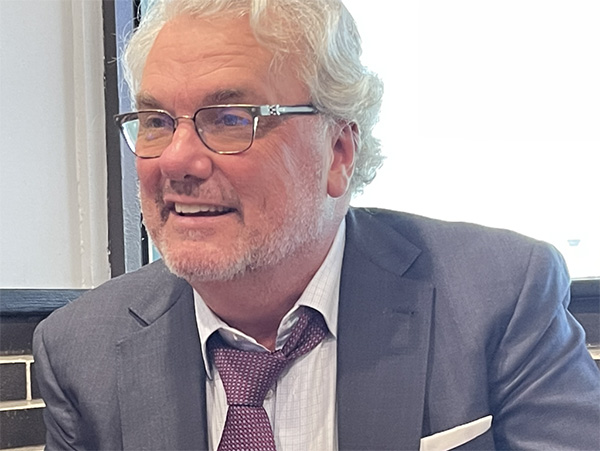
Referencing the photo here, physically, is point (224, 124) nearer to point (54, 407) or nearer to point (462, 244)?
point (462, 244)

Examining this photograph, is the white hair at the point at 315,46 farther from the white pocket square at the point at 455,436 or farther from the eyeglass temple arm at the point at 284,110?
the white pocket square at the point at 455,436

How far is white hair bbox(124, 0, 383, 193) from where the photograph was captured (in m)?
1.01

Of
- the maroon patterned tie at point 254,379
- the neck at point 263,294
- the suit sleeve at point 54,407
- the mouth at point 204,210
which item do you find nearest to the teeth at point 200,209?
the mouth at point 204,210

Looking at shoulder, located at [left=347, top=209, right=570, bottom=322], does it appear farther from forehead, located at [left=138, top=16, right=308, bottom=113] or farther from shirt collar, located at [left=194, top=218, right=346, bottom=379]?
forehead, located at [left=138, top=16, right=308, bottom=113]

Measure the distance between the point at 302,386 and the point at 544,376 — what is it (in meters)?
0.36

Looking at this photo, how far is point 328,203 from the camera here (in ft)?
3.52

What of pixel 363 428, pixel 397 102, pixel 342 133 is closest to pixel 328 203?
pixel 342 133

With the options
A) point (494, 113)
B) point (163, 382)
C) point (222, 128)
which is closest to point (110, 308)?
point (163, 382)

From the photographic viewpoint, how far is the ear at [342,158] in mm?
1084

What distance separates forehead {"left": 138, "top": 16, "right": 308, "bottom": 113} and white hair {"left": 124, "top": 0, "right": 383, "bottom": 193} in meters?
0.02

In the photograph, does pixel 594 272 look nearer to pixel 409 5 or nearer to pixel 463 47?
pixel 463 47

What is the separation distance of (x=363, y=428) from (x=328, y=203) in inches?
13.7

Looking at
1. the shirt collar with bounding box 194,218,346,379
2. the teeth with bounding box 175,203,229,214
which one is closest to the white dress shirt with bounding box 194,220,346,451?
the shirt collar with bounding box 194,218,346,379

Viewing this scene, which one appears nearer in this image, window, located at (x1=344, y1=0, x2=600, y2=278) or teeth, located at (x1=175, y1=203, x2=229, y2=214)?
teeth, located at (x1=175, y1=203, x2=229, y2=214)
